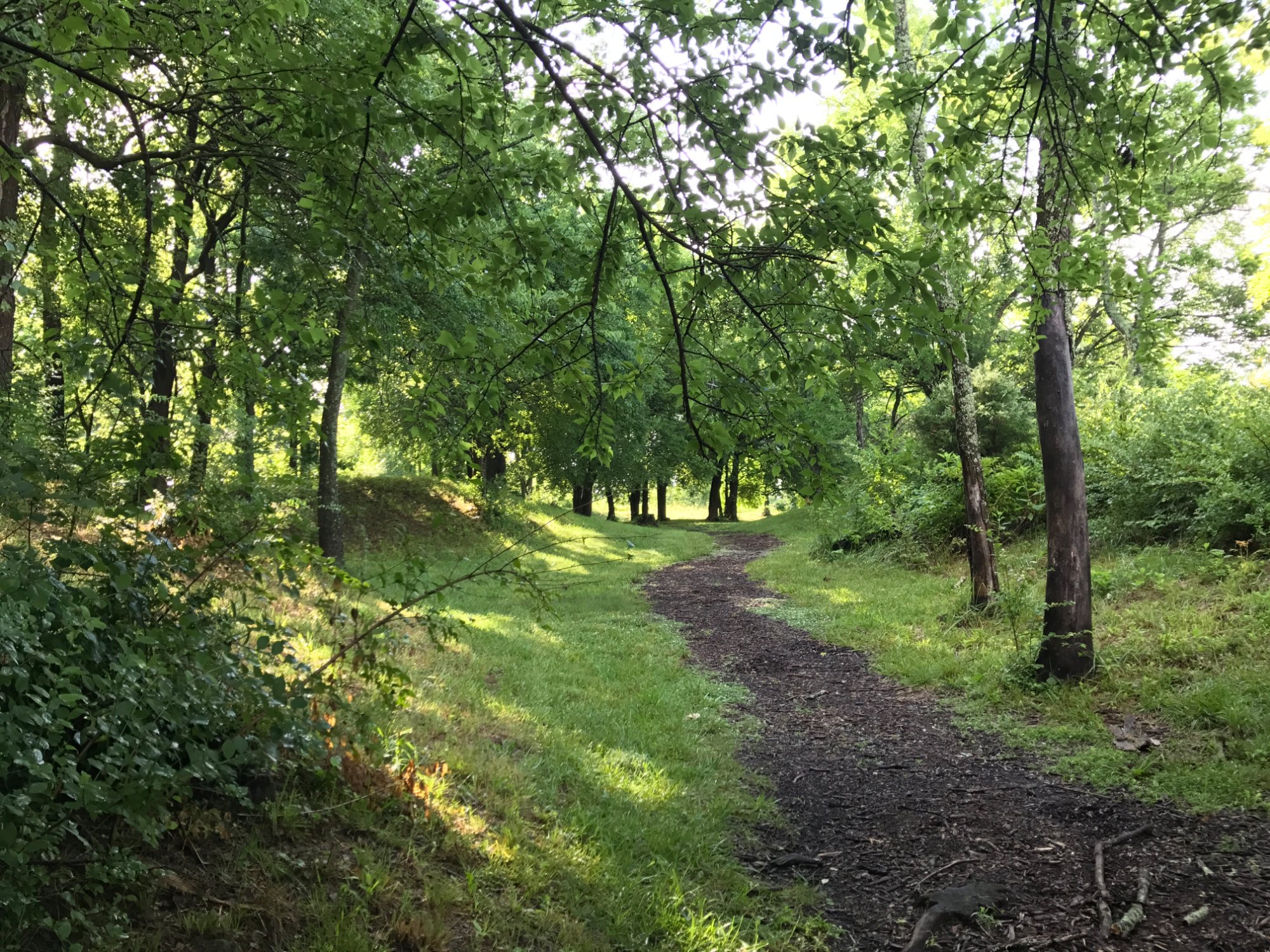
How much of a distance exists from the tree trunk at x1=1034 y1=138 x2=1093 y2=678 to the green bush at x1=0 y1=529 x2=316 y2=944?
666 cm

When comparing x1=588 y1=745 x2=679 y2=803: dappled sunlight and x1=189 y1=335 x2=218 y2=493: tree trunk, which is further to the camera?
x1=588 y1=745 x2=679 y2=803: dappled sunlight

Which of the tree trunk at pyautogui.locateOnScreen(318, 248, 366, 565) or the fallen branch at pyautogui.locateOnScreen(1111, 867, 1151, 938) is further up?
the tree trunk at pyautogui.locateOnScreen(318, 248, 366, 565)

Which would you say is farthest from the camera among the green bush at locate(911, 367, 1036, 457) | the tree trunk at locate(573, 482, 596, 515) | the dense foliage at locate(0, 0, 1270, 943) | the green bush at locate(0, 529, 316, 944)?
the tree trunk at locate(573, 482, 596, 515)

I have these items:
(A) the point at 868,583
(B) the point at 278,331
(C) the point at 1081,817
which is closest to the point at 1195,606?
(C) the point at 1081,817

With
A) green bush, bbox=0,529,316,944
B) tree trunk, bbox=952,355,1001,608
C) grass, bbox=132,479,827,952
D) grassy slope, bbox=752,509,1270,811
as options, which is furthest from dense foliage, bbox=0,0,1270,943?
tree trunk, bbox=952,355,1001,608

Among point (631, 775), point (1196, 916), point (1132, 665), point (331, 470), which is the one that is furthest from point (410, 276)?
point (331, 470)

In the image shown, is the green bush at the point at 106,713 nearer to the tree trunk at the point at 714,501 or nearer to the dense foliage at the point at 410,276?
the dense foliage at the point at 410,276

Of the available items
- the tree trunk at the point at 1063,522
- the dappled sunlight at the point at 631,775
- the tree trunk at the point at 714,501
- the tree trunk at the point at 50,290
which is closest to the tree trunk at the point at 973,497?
the tree trunk at the point at 1063,522

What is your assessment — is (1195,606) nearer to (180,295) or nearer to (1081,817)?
(1081,817)

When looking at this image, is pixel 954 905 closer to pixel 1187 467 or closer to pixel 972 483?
pixel 972 483

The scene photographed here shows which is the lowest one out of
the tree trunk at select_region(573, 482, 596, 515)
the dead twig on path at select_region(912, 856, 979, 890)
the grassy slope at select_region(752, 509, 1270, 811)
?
the dead twig on path at select_region(912, 856, 979, 890)

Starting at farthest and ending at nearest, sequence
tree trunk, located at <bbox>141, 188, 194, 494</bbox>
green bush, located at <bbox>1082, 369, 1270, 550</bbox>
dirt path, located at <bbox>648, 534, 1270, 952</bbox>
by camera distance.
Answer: green bush, located at <bbox>1082, 369, 1270, 550</bbox> → dirt path, located at <bbox>648, 534, 1270, 952</bbox> → tree trunk, located at <bbox>141, 188, 194, 494</bbox>

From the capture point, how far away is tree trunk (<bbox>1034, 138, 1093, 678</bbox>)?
6926 mm

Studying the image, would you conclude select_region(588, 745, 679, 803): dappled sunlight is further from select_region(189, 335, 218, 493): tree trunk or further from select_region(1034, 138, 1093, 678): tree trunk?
select_region(1034, 138, 1093, 678): tree trunk
